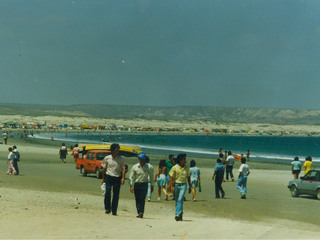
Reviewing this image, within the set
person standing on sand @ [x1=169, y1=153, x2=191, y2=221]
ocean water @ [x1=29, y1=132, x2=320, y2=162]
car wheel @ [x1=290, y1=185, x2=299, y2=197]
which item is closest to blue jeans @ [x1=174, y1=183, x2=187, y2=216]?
person standing on sand @ [x1=169, y1=153, x2=191, y2=221]

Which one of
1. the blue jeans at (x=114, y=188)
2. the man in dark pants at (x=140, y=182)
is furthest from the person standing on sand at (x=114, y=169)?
the man in dark pants at (x=140, y=182)

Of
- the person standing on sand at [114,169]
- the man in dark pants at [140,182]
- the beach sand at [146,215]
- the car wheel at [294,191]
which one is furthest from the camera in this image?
the car wheel at [294,191]

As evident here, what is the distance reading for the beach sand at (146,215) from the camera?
35.6ft

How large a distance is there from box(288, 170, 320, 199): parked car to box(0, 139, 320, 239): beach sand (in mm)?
376

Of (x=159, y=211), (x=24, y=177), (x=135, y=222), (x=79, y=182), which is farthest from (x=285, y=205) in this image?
(x=24, y=177)

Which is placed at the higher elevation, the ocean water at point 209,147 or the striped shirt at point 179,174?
the striped shirt at point 179,174

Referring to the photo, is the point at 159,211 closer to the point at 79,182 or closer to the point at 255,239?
the point at 255,239

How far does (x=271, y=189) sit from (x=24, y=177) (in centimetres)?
1270

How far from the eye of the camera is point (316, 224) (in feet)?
47.9

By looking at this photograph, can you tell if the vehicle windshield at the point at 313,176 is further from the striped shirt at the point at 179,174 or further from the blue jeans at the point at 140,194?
the blue jeans at the point at 140,194

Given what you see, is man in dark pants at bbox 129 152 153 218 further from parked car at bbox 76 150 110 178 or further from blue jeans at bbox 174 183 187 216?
parked car at bbox 76 150 110 178

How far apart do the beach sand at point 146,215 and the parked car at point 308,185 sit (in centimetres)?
38

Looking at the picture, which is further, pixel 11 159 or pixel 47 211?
pixel 11 159

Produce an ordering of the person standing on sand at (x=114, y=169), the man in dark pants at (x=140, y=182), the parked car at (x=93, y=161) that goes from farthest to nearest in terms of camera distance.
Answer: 1. the parked car at (x=93, y=161)
2. the man in dark pants at (x=140, y=182)
3. the person standing on sand at (x=114, y=169)
